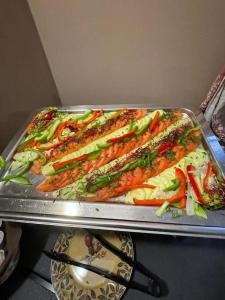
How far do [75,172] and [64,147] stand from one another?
20 cm

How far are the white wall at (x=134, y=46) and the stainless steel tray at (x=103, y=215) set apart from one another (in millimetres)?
656

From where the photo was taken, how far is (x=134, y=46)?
5.39ft

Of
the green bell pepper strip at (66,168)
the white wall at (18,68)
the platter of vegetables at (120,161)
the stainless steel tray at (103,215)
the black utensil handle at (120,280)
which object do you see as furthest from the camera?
the white wall at (18,68)

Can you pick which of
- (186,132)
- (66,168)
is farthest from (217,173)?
(66,168)

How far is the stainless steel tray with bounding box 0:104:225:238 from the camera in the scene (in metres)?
0.93

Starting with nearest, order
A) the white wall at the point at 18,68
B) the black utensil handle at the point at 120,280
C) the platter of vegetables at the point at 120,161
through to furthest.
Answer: the platter of vegetables at the point at 120,161 → the black utensil handle at the point at 120,280 → the white wall at the point at 18,68

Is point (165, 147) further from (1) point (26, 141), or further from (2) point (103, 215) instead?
(1) point (26, 141)

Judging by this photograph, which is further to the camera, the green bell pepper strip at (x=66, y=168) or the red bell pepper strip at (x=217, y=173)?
the green bell pepper strip at (x=66, y=168)

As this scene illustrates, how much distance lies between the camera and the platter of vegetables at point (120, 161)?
3.42 ft

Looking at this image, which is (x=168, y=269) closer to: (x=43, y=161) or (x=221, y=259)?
(x=221, y=259)

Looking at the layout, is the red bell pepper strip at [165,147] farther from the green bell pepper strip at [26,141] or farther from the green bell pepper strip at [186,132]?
the green bell pepper strip at [26,141]

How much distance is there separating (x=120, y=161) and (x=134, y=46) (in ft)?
2.67

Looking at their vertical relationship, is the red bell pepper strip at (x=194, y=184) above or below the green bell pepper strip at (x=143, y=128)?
below

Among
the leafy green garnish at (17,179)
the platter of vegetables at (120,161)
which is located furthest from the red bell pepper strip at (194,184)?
the leafy green garnish at (17,179)
